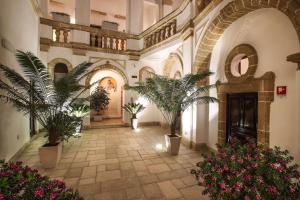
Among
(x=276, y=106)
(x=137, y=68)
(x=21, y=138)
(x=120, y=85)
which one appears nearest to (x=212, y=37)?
(x=276, y=106)

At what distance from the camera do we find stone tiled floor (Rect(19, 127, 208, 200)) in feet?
10.4

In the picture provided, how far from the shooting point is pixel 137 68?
375 inches

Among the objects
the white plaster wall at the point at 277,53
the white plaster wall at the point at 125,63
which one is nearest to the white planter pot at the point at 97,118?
the white plaster wall at the point at 125,63

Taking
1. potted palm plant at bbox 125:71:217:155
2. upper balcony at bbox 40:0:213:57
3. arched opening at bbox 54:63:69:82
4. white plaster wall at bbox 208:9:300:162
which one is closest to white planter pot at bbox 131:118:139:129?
upper balcony at bbox 40:0:213:57

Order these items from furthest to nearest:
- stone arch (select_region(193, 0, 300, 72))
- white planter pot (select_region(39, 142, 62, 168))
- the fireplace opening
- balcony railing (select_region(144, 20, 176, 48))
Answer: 1. balcony railing (select_region(144, 20, 176, 48))
2. the fireplace opening
3. white planter pot (select_region(39, 142, 62, 168))
4. stone arch (select_region(193, 0, 300, 72))

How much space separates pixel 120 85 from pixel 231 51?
8999 mm

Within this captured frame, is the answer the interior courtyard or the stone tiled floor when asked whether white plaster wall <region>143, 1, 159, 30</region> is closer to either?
the interior courtyard

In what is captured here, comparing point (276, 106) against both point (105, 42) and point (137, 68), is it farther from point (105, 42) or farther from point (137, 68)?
point (105, 42)

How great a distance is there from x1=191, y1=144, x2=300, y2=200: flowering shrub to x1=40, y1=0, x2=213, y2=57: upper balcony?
459cm

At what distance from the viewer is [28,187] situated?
1490 millimetres

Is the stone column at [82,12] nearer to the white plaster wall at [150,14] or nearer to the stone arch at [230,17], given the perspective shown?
the white plaster wall at [150,14]

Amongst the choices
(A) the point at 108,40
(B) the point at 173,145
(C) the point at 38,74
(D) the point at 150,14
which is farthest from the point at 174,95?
(D) the point at 150,14

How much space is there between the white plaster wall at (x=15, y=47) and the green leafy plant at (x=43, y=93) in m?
0.41

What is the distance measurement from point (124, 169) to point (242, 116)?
136 inches
